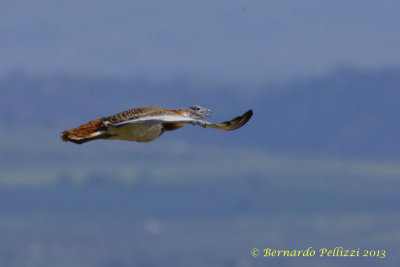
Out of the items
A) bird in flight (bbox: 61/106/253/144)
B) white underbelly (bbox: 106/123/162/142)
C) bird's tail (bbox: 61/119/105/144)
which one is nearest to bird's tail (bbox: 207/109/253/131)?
bird in flight (bbox: 61/106/253/144)

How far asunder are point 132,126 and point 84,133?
6.02 feet

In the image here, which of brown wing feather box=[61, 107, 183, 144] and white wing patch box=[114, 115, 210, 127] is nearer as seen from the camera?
white wing patch box=[114, 115, 210, 127]

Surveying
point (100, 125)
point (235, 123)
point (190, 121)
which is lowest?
point (100, 125)

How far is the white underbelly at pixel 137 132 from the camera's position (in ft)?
162

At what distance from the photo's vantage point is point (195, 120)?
1965 inches

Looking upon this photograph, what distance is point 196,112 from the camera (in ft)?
168

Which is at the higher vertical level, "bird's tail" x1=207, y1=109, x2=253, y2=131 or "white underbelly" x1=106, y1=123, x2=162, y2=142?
"bird's tail" x1=207, y1=109, x2=253, y2=131

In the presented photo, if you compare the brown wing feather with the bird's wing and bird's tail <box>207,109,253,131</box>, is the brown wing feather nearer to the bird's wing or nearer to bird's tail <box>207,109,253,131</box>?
the bird's wing

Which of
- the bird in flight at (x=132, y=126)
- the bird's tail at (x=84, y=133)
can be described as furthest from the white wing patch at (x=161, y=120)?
the bird's tail at (x=84, y=133)

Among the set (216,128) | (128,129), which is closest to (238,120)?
(216,128)

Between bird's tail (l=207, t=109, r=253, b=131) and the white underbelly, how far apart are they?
7.91 ft

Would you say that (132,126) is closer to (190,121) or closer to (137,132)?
(137,132)

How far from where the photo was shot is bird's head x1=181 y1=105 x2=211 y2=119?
2008 inches

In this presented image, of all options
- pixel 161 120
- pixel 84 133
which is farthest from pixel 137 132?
pixel 84 133
